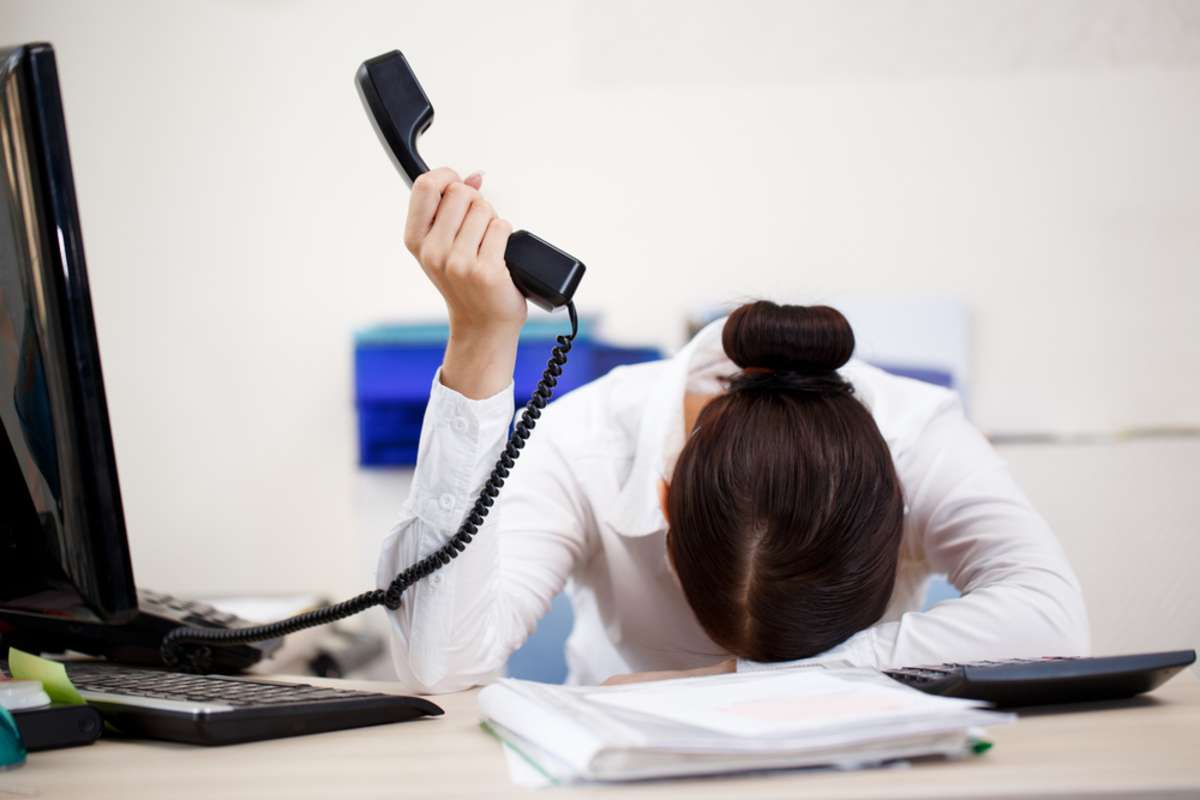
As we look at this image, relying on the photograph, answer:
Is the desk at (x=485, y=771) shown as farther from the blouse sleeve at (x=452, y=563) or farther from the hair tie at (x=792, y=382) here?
the hair tie at (x=792, y=382)

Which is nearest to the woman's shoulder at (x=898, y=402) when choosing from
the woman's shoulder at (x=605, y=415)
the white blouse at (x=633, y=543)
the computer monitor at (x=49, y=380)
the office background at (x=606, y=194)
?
the white blouse at (x=633, y=543)

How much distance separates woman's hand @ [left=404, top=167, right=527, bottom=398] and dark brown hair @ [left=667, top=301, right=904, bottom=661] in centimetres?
26

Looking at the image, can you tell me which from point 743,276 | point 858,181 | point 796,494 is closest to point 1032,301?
point 858,181

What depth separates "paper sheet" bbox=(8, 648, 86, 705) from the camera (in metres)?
0.67

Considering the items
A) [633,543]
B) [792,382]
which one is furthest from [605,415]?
[792,382]

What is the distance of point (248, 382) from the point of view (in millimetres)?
2904

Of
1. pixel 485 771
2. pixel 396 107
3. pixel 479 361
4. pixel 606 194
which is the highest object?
pixel 606 194

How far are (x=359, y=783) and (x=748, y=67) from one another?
2.54m

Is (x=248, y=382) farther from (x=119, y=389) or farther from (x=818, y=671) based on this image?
(x=818, y=671)

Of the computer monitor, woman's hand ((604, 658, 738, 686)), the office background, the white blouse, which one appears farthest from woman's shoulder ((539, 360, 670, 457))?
the office background

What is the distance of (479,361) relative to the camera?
2.83ft

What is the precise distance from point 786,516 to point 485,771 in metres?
0.44

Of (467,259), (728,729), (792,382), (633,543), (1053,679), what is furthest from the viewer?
(633,543)

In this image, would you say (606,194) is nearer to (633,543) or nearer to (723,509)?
(633,543)
